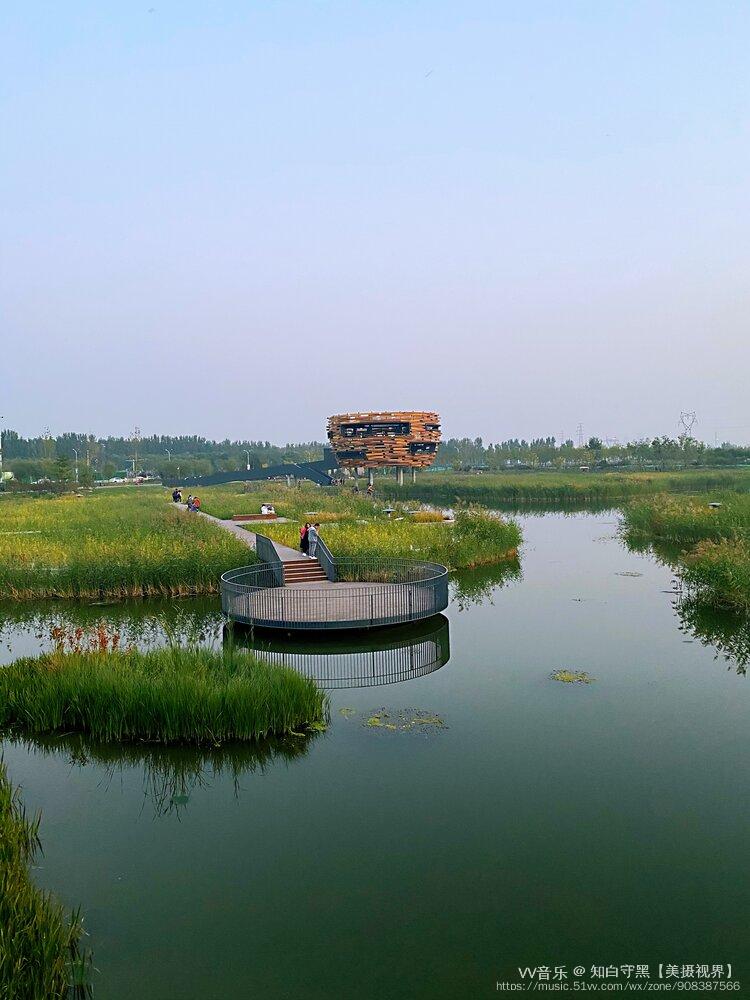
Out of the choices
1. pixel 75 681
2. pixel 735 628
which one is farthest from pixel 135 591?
pixel 735 628

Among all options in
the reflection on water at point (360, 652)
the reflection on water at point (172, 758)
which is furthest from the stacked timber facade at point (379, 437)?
the reflection on water at point (172, 758)

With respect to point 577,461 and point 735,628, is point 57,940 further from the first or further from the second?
point 577,461

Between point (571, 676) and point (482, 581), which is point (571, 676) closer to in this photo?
point (571, 676)

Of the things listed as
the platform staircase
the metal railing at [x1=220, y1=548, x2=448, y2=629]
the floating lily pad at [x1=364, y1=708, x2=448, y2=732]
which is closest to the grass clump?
the floating lily pad at [x1=364, y1=708, x2=448, y2=732]

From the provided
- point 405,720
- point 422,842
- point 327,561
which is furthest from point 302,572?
point 422,842

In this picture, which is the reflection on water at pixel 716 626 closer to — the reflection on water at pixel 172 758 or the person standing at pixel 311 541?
the reflection on water at pixel 172 758
